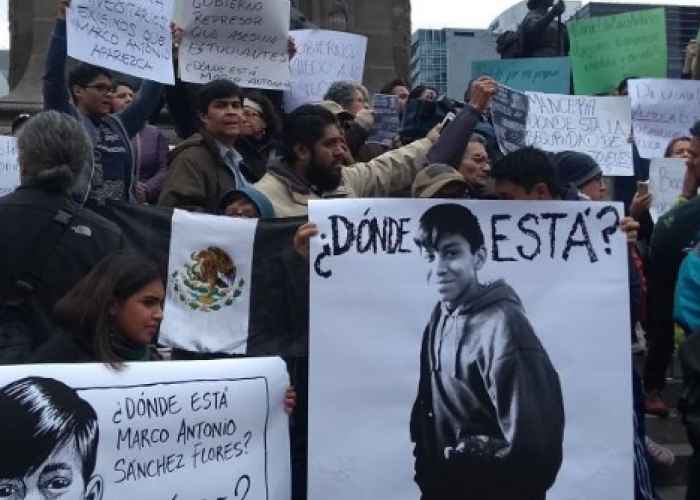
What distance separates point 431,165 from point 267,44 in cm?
270

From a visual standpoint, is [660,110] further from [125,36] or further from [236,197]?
[236,197]

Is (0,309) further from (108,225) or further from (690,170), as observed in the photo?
(690,170)

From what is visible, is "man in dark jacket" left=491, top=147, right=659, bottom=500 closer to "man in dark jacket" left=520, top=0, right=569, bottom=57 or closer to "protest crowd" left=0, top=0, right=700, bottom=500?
"protest crowd" left=0, top=0, right=700, bottom=500

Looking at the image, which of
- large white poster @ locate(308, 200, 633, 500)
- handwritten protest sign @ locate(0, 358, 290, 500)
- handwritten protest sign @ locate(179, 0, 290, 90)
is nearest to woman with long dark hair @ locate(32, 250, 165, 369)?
handwritten protest sign @ locate(0, 358, 290, 500)

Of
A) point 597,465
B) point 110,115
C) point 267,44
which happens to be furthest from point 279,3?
point 597,465

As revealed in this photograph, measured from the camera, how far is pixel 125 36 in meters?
6.29

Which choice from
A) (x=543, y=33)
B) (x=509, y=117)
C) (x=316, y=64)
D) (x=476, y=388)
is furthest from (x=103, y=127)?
(x=543, y=33)

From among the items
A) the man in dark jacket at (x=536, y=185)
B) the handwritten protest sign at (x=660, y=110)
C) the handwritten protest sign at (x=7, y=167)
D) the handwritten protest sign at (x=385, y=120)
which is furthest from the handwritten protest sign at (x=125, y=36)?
the handwritten protest sign at (x=660, y=110)

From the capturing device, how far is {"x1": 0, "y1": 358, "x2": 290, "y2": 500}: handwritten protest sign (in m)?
3.47

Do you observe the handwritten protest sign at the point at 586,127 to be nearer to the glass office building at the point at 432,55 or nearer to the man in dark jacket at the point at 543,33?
the man in dark jacket at the point at 543,33

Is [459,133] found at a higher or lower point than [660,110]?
lower

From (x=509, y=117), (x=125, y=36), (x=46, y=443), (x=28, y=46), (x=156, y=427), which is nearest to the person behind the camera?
(x=46, y=443)

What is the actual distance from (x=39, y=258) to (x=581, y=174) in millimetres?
2459

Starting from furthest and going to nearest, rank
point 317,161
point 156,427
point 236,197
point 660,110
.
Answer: point 660,110, point 317,161, point 236,197, point 156,427
